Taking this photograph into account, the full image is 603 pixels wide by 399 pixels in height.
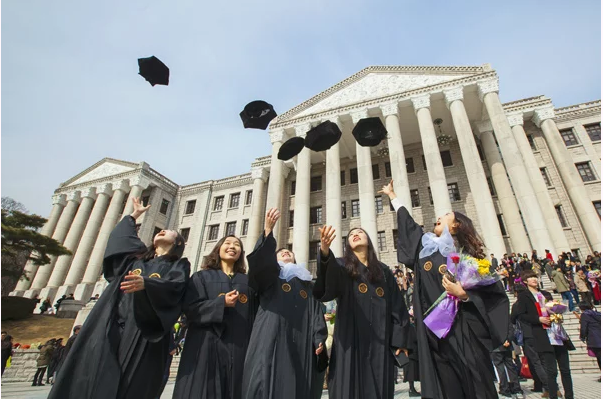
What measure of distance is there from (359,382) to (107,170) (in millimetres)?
42489

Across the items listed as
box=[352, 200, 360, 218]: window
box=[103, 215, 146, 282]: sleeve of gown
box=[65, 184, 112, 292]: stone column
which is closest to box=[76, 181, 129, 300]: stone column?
box=[65, 184, 112, 292]: stone column

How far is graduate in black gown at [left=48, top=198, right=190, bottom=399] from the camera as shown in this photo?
2588 mm

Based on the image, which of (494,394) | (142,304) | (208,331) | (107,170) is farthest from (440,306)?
(107,170)

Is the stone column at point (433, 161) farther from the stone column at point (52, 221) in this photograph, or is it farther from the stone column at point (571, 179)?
the stone column at point (52, 221)

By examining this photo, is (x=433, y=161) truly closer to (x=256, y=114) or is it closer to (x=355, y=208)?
(x=355, y=208)

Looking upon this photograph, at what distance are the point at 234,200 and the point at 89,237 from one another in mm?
15119

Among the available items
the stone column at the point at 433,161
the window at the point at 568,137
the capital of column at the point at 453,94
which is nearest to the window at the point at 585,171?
the window at the point at 568,137

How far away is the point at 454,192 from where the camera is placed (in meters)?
24.8

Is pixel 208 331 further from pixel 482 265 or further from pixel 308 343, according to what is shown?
pixel 482 265

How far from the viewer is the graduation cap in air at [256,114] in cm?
769

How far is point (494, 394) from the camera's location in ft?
8.29

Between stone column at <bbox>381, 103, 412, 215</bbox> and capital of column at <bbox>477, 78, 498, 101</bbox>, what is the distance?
18.7 feet

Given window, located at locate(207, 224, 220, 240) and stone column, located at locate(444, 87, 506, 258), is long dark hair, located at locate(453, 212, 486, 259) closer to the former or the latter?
stone column, located at locate(444, 87, 506, 258)

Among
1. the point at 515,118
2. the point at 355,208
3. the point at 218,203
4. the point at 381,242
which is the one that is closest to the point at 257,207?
the point at 355,208
